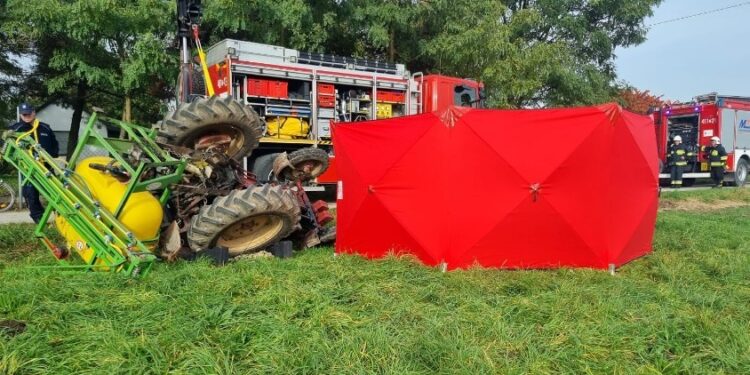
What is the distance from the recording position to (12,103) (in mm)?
18078

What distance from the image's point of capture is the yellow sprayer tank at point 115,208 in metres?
4.64

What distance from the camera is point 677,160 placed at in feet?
54.8

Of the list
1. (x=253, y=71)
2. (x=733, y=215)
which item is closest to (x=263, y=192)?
(x=253, y=71)

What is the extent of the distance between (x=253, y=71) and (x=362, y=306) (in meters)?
7.50

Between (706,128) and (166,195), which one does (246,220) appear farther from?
(706,128)

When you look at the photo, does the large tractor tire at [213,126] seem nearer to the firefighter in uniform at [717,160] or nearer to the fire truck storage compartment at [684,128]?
the firefighter in uniform at [717,160]

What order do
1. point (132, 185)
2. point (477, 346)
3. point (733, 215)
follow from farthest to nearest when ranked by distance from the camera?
point (733, 215) → point (132, 185) → point (477, 346)

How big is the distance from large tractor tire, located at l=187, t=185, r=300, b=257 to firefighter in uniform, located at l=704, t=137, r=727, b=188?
16819 mm

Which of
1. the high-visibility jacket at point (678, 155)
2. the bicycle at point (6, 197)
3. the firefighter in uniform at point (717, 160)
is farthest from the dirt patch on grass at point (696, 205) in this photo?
the bicycle at point (6, 197)

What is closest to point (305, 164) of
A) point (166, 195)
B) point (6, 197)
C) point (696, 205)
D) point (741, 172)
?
point (166, 195)

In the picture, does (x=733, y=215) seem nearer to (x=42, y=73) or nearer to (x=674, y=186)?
(x=674, y=186)

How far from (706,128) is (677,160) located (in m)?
2.70

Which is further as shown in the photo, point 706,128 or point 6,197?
point 706,128

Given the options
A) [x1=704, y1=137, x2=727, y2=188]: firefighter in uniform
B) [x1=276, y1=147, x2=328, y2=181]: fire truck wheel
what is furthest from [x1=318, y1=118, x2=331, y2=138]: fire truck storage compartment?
[x1=704, y1=137, x2=727, y2=188]: firefighter in uniform
